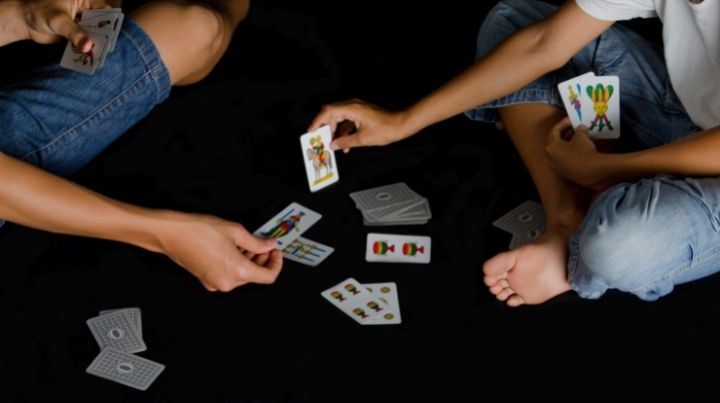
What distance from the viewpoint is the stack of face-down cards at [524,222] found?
242 cm

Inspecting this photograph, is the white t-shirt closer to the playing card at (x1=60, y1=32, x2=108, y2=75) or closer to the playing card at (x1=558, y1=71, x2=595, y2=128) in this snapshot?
the playing card at (x1=558, y1=71, x2=595, y2=128)

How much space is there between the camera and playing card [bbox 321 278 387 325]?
2.20m

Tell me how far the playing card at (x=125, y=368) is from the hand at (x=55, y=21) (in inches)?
28.0

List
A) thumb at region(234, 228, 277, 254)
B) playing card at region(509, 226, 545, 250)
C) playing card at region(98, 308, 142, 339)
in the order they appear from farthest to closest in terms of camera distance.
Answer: playing card at region(509, 226, 545, 250) → playing card at region(98, 308, 142, 339) → thumb at region(234, 228, 277, 254)

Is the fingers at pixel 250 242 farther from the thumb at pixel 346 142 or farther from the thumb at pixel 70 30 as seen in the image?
the thumb at pixel 70 30

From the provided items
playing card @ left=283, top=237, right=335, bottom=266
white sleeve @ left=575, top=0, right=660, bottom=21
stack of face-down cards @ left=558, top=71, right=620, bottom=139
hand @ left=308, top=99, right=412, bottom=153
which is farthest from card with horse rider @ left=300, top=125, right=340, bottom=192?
white sleeve @ left=575, top=0, right=660, bottom=21

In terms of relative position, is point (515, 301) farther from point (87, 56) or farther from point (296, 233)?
point (87, 56)

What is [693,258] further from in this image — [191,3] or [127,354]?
[191,3]

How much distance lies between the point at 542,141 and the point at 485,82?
0.22 m

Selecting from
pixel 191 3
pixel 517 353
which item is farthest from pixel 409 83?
pixel 517 353

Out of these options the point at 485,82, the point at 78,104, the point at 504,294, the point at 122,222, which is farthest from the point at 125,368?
the point at 485,82

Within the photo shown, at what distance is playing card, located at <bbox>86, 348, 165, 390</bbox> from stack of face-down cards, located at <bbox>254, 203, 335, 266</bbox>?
0.47 metres

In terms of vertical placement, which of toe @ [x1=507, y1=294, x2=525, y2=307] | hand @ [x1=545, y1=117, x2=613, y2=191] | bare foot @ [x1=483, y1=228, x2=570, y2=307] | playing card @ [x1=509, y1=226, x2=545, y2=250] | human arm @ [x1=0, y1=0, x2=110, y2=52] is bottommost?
toe @ [x1=507, y1=294, x2=525, y2=307]

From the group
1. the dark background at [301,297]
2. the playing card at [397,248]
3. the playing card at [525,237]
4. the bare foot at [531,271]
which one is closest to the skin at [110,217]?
the dark background at [301,297]
